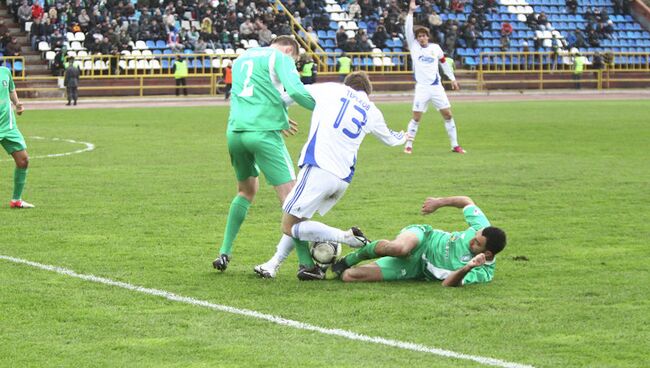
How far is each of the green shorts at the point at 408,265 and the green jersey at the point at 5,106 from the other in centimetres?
700

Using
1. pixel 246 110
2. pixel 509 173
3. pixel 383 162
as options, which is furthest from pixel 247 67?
pixel 383 162

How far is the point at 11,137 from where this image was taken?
51.5 ft

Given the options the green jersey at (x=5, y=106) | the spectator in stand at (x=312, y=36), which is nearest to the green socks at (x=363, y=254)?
the green jersey at (x=5, y=106)

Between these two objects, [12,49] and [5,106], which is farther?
[12,49]

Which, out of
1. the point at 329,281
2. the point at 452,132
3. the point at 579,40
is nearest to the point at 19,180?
the point at 329,281

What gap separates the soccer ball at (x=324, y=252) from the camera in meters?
10.5

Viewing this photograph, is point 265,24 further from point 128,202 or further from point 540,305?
point 540,305

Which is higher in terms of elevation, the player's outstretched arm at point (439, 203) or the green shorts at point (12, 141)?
the green shorts at point (12, 141)

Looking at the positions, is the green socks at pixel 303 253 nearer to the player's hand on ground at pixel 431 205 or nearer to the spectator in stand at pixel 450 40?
the player's hand on ground at pixel 431 205

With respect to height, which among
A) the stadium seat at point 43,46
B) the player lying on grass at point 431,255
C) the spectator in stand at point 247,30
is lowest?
the player lying on grass at point 431,255

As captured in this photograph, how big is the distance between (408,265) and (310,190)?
3.50 feet

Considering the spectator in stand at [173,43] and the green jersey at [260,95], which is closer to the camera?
the green jersey at [260,95]

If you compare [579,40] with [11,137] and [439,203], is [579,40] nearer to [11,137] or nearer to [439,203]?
[11,137]

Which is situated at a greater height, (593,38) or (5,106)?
(593,38)
